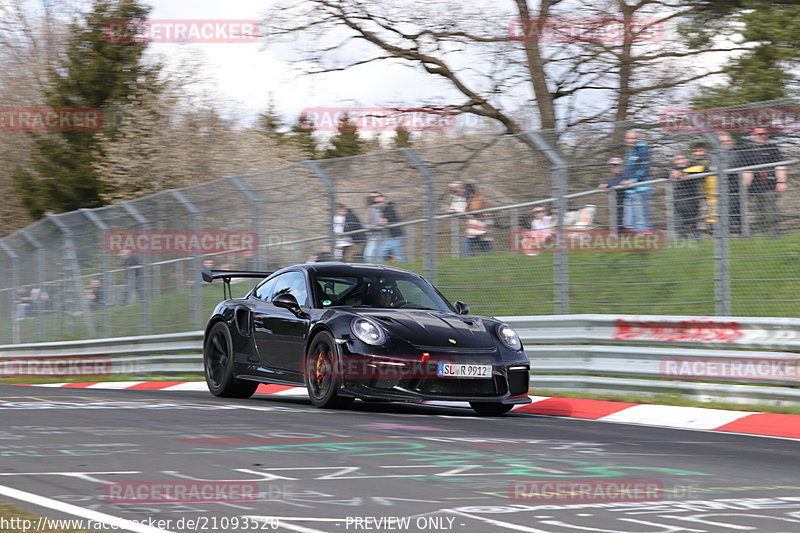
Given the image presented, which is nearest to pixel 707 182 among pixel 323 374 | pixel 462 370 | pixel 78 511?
pixel 462 370

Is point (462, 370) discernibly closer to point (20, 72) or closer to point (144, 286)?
point (144, 286)

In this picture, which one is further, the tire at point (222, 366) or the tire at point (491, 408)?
the tire at point (222, 366)

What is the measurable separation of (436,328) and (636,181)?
8.92 ft

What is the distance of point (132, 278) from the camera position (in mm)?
18625

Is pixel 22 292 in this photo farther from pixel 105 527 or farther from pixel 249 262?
pixel 105 527

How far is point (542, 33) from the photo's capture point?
20781mm

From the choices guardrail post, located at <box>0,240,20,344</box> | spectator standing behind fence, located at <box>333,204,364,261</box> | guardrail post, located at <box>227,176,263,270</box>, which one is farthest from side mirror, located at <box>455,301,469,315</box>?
guardrail post, located at <box>0,240,20,344</box>

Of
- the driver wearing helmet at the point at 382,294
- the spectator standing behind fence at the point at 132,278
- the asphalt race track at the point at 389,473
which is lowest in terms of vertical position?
the asphalt race track at the point at 389,473

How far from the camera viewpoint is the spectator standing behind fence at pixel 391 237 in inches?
535

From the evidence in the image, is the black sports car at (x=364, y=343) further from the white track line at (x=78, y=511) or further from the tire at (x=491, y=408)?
the white track line at (x=78, y=511)

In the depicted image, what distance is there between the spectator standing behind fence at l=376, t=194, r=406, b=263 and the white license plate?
4.09m

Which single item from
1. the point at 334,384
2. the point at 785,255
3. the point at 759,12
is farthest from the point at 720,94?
the point at 334,384

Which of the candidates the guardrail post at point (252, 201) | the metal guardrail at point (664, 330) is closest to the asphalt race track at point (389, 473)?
the metal guardrail at point (664, 330)

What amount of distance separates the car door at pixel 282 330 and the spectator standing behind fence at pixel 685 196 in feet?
11.5
